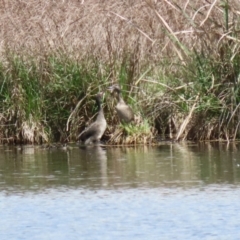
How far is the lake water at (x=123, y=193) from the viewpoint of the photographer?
8078 millimetres

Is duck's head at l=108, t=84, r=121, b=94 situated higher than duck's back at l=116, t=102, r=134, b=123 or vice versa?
duck's head at l=108, t=84, r=121, b=94

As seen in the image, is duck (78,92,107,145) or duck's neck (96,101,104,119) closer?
duck (78,92,107,145)

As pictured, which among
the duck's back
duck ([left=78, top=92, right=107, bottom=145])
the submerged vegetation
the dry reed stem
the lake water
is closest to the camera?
the lake water

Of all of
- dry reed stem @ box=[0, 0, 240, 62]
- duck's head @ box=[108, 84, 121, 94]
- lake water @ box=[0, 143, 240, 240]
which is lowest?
lake water @ box=[0, 143, 240, 240]

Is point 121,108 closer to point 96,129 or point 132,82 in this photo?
point 96,129

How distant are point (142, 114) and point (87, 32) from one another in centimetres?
311

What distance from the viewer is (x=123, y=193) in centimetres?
985

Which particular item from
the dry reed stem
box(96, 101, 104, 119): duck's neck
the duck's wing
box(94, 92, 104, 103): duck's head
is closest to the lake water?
the duck's wing

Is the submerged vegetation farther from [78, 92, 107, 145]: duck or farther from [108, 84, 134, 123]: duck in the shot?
[78, 92, 107, 145]: duck

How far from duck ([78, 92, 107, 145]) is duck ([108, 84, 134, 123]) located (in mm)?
221

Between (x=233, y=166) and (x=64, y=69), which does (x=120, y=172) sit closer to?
(x=233, y=166)

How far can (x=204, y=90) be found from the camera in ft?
46.1

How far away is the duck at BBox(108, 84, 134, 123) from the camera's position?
47.0 ft

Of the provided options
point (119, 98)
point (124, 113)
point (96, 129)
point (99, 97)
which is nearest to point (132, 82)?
point (119, 98)
